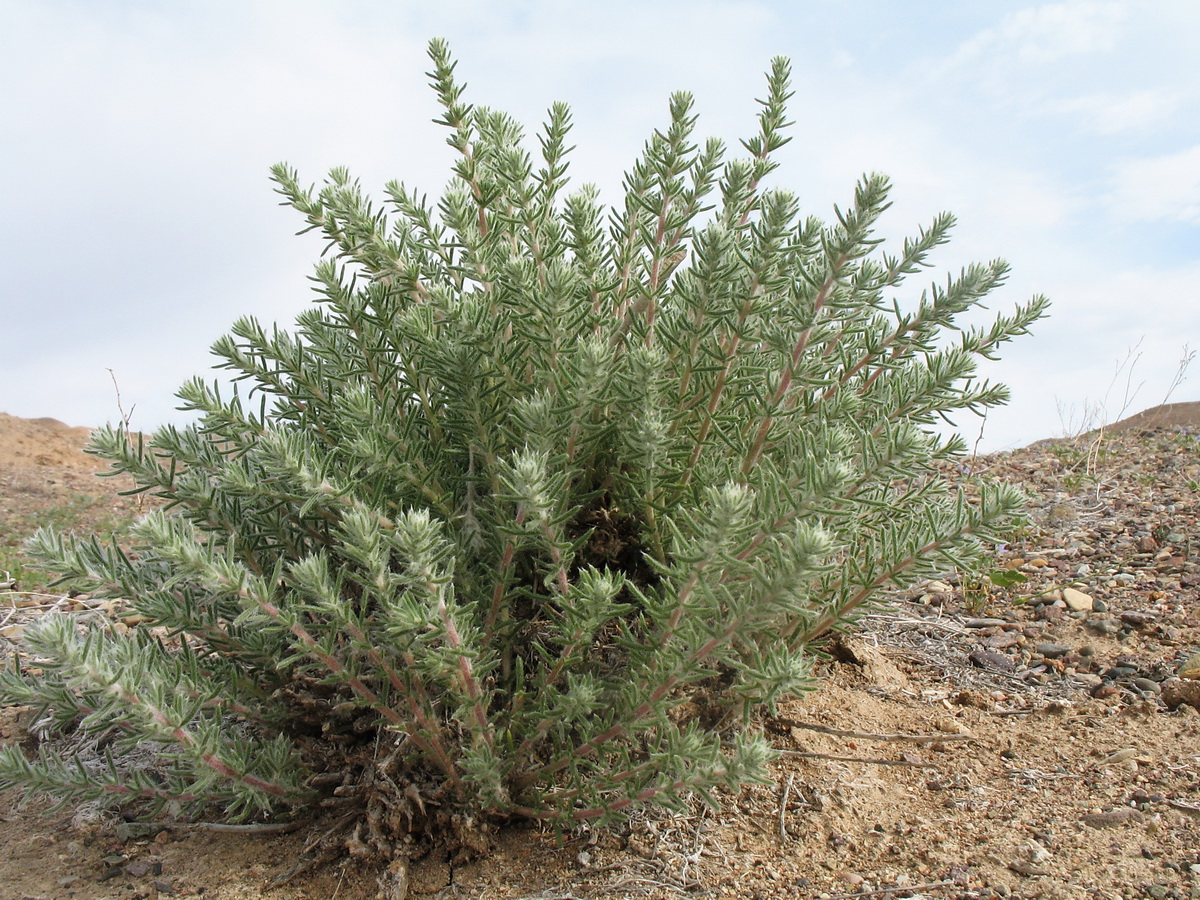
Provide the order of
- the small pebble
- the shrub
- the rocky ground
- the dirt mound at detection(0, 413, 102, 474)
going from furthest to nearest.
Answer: the dirt mound at detection(0, 413, 102, 474), the small pebble, the rocky ground, the shrub

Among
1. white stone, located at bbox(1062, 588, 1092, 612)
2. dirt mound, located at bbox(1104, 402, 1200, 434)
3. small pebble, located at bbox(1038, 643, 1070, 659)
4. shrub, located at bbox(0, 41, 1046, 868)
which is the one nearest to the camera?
shrub, located at bbox(0, 41, 1046, 868)

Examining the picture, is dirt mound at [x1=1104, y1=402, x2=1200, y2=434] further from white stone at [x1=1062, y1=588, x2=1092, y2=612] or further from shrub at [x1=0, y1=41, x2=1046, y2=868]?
shrub at [x1=0, y1=41, x2=1046, y2=868]

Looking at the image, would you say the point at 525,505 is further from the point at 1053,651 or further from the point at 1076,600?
the point at 1076,600

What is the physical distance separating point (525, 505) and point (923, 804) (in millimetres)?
1571

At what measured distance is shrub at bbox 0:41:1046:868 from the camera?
6.56ft

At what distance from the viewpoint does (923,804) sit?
2643mm

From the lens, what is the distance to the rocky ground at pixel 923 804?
7.48 ft

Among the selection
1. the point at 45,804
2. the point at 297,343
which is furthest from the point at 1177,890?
the point at 45,804

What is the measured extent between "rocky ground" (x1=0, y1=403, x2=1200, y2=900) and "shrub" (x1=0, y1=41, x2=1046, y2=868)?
17cm

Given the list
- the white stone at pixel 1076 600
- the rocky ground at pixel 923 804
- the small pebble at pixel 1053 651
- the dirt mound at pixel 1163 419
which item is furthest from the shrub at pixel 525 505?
the dirt mound at pixel 1163 419

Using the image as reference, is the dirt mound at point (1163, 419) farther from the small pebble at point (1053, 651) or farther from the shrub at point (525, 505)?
the shrub at point (525, 505)

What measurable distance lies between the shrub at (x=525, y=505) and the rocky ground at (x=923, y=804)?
0.17m

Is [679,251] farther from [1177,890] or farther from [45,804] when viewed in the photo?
[45,804]

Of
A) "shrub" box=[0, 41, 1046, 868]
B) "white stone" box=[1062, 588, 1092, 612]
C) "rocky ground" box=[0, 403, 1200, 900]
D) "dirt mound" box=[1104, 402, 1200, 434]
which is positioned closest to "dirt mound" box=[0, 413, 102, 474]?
"rocky ground" box=[0, 403, 1200, 900]
